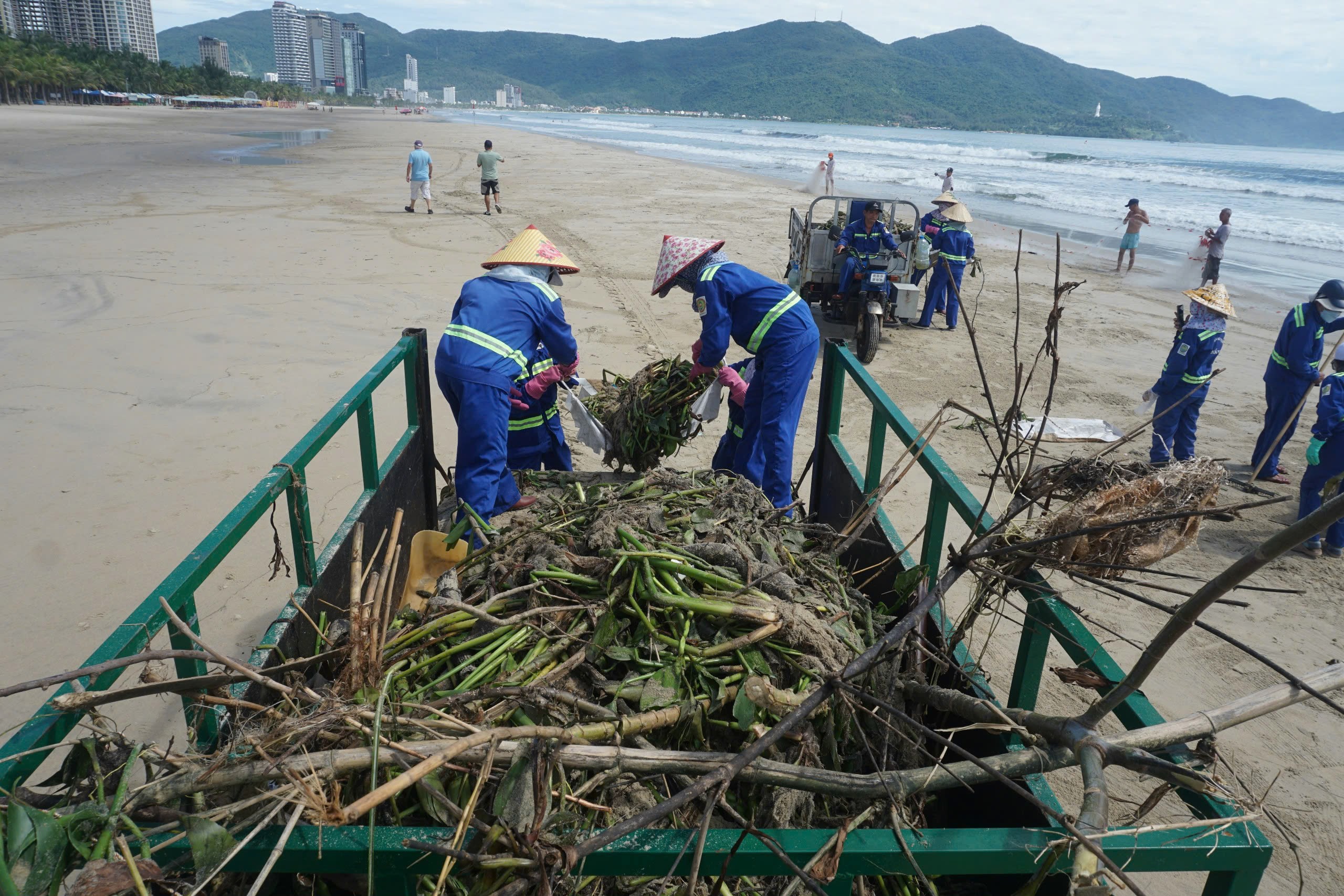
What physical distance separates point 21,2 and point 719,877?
527ft

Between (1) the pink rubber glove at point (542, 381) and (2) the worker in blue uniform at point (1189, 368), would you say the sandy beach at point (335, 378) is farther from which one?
(1) the pink rubber glove at point (542, 381)

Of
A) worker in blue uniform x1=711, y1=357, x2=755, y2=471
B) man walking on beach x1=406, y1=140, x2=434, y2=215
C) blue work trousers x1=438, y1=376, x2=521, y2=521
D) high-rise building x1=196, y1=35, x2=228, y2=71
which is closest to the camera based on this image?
blue work trousers x1=438, y1=376, x2=521, y2=521

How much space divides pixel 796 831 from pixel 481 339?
9.15 ft

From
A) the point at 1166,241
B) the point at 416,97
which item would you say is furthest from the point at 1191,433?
the point at 416,97

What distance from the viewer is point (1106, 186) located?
35.6 m

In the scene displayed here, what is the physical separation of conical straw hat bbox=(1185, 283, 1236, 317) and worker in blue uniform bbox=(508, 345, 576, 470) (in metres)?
4.79

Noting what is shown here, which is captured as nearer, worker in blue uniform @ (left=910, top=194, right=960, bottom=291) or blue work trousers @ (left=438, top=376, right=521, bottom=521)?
blue work trousers @ (left=438, top=376, right=521, bottom=521)

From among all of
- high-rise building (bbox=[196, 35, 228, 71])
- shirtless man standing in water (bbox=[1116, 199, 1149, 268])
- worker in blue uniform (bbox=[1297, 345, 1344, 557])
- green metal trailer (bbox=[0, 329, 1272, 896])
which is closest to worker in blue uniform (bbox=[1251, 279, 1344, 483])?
worker in blue uniform (bbox=[1297, 345, 1344, 557])

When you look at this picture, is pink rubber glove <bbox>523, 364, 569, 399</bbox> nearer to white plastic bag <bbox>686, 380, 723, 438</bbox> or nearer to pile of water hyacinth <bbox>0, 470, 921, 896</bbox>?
white plastic bag <bbox>686, 380, 723, 438</bbox>

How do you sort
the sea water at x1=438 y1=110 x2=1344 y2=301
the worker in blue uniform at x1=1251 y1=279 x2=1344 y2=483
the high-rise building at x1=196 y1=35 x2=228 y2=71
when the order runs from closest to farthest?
the worker in blue uniform at x1=1251 y1=279 x2=1344 y2=483, the sea water at x1=438 y1=110 x2=1344 y2=301, the high-rise building at x1=196 y1=35 x2=228 y2=71

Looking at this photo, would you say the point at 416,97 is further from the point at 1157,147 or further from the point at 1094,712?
the point at 1094,712

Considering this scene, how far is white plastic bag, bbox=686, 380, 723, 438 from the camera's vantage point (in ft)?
13.7

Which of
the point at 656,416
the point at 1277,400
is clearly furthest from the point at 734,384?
the point at 1277,400

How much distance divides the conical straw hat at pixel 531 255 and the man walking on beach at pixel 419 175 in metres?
12.7
